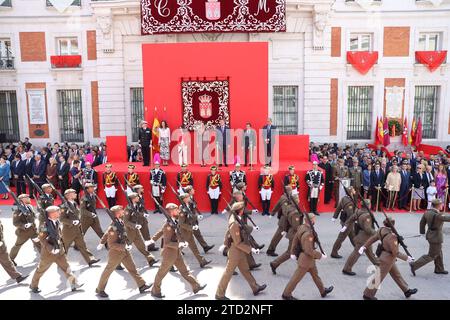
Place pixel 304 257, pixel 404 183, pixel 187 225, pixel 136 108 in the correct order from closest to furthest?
pixel 304 257, pixel 187 225, pixel 404 183, pixel 136 108

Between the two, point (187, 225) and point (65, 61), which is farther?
point (65, 61)

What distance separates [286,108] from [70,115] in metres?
12.3

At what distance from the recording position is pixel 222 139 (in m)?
15.3

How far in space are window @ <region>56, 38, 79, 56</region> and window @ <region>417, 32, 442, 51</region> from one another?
19.0m

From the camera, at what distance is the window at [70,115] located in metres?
23.6

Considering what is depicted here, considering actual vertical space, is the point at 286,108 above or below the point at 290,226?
above

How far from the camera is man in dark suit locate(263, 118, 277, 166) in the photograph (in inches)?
602

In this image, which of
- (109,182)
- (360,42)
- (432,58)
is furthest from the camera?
(360,42)

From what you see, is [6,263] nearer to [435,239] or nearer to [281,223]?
[281,223]

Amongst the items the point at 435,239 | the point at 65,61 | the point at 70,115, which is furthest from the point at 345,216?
the point at 65,61

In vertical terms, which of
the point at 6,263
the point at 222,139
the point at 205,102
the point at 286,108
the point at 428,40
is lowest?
the point at 6,263

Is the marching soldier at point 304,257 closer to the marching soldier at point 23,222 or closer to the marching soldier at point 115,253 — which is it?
the marching soldier at point 115,253

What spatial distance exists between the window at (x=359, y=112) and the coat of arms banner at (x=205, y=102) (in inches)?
394

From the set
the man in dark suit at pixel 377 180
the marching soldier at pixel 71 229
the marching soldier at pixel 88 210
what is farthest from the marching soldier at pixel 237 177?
the marching soldier at pixel 71 229
